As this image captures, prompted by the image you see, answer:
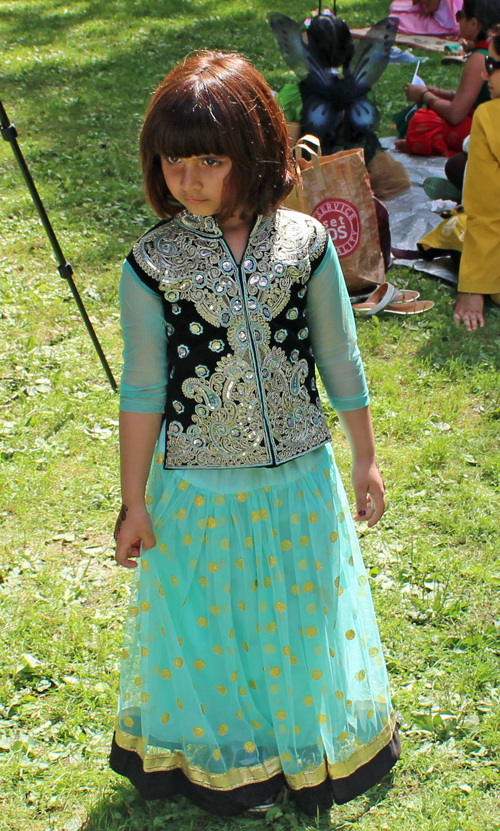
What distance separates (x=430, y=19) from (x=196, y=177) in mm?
9584

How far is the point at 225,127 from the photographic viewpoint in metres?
1.37

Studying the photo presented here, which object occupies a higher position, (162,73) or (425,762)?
(162,73)

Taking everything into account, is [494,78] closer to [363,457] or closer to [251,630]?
[363,457]

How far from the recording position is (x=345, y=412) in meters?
1.69

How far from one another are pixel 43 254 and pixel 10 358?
4.22 ft

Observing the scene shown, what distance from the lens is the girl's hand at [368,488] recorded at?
172 cm

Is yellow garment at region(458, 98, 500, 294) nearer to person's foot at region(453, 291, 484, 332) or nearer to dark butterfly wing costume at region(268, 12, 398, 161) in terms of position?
person's foot at region(453, 291, 484, 332)

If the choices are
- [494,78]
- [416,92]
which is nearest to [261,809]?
[494,78]

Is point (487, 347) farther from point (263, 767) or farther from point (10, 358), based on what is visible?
point (263, 767)

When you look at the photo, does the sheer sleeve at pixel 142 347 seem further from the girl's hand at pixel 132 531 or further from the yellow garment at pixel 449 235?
the yellow garment at pixel 449 235

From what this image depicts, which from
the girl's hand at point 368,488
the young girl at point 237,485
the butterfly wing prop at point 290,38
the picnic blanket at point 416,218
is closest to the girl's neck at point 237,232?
the young girl at point 237,485

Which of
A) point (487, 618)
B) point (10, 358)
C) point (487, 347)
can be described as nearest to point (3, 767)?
point (487, 618)

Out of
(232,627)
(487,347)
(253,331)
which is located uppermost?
(253,331)

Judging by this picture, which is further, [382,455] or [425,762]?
[382,455]
